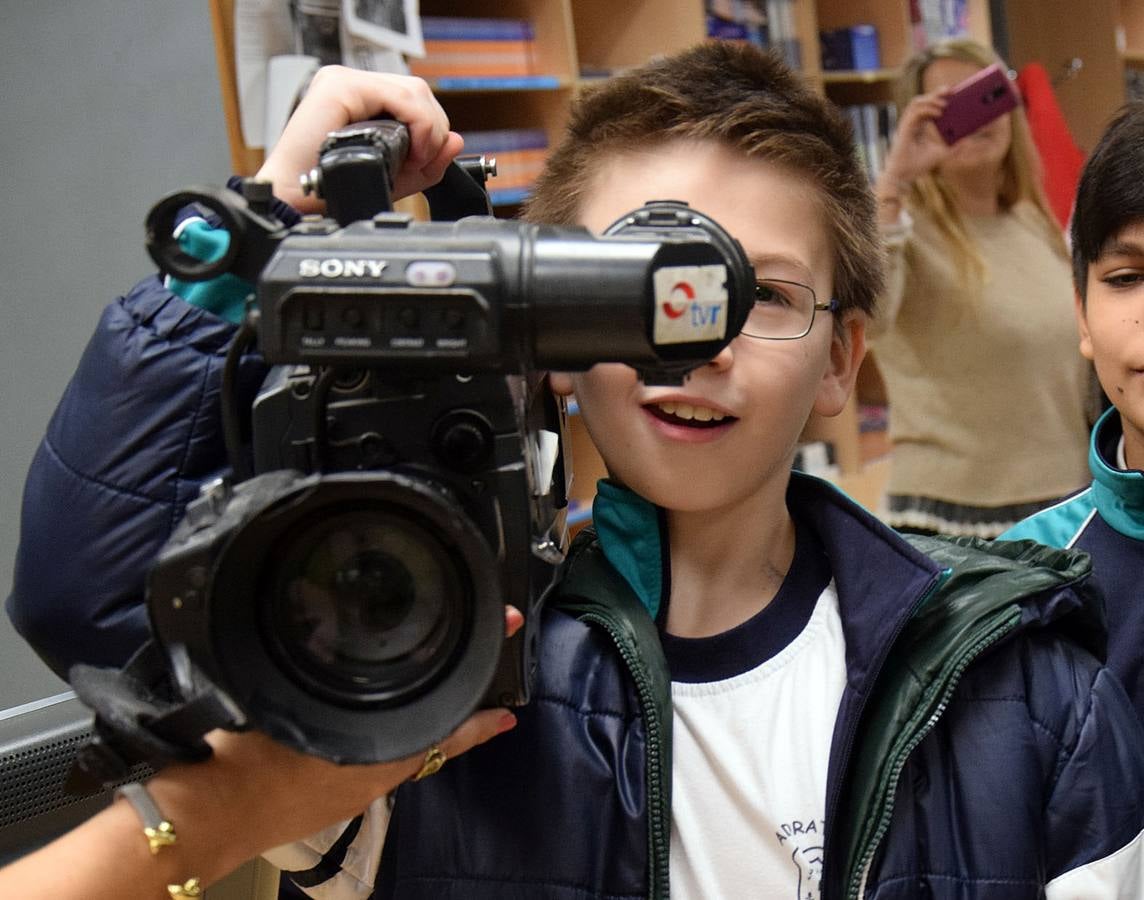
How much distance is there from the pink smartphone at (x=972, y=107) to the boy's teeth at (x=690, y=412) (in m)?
1.72

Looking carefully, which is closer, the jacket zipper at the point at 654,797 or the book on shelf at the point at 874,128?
the jacket zipper at the point at 654,797

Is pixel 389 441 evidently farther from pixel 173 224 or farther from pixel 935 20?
pixel 935 20

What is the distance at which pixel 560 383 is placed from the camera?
0.92 m

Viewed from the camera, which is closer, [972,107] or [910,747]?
[910,747]

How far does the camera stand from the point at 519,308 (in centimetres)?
59

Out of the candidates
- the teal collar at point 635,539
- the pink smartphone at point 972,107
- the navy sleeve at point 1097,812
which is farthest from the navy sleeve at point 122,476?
the pink smartphone at point 972,107

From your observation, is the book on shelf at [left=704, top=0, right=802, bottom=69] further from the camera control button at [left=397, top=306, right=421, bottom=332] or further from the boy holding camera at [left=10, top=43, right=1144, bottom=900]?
the camera control button at [left=397, top=306, right=421, bottom=332]

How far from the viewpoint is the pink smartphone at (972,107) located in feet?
7.74

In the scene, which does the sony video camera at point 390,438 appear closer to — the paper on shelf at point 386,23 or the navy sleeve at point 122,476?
the navy sleeve at point 122,476

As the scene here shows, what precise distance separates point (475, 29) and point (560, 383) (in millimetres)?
2067

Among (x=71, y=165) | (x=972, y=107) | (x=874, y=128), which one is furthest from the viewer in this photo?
(x=874, y=128)

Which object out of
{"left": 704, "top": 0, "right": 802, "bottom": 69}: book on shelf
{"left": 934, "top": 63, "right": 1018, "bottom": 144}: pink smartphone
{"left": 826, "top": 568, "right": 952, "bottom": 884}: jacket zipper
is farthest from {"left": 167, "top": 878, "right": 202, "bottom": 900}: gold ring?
{"left": 704, "top": 0, "right": 802, "bottom": 69}: book on shelf

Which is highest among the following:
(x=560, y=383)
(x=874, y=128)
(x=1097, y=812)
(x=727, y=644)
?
(x=874, y=128)

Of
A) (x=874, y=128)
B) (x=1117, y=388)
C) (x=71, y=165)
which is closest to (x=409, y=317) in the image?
(x=1117, y=388)
